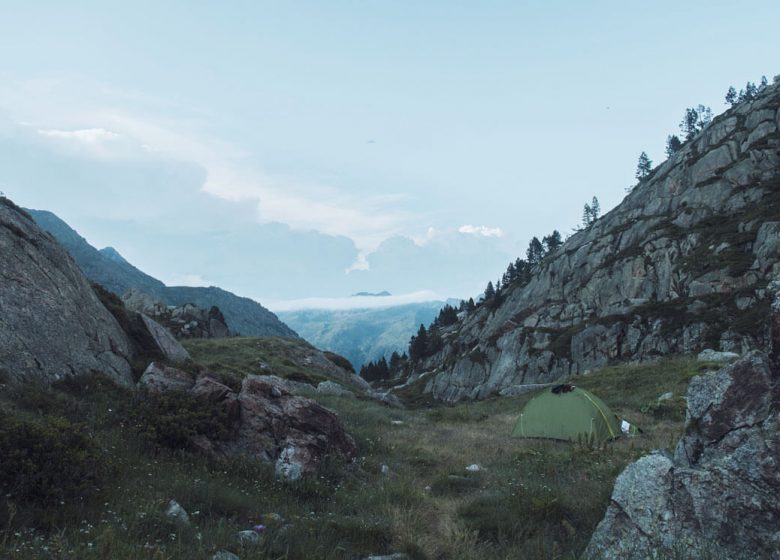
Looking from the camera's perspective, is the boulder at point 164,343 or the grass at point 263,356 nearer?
the boulder at point 164,343

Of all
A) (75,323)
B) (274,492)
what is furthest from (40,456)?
(75,323)

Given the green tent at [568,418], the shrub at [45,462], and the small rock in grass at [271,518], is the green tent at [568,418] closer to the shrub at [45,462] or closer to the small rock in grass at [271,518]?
the small rock in grass at [271,518]

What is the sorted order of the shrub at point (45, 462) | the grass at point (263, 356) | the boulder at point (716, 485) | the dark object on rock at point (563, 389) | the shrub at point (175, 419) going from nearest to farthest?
the boulder at point (716, 485) < the shrub at point (45, 462) < the shrub at point (175, 419) < the dark object on rock at point (563, 389) < the grass at point (263, 356)

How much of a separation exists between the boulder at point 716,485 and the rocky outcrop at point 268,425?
→ 23.8 ft

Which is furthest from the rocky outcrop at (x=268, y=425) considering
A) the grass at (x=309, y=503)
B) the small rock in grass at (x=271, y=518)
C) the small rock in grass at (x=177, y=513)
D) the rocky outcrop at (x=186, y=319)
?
the rocky outcrop at (x=186, y=319)

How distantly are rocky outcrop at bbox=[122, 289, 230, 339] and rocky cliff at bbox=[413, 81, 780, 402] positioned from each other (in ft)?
141

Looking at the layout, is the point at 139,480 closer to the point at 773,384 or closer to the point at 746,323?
the point at 773,384

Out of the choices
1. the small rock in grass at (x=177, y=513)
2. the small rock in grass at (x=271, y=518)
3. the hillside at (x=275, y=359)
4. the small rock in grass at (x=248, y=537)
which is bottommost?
the hillside at (x=275, y=359)

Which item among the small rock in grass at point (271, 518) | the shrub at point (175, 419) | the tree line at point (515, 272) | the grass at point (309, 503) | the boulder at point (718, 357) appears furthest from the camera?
the tree line at point (515, 272)

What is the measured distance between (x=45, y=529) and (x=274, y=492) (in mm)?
4540

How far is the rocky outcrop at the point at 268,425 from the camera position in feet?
38.9

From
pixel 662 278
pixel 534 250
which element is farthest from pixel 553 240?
pixel 662 278

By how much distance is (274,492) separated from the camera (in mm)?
10078

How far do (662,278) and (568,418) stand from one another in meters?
61.7
